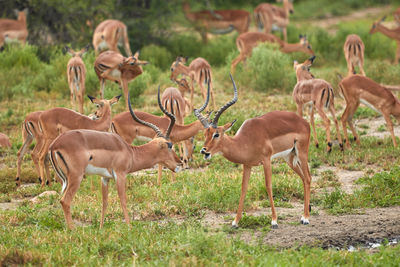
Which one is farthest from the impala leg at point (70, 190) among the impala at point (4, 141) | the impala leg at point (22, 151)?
the impala at point (4, 141)

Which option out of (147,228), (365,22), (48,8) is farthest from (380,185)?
(365,22)

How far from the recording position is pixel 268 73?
12.5 m

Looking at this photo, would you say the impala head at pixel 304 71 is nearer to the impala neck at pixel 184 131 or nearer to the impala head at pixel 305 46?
the impala neck at pixel 184 131

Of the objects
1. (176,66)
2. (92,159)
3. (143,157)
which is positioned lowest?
(176,66)

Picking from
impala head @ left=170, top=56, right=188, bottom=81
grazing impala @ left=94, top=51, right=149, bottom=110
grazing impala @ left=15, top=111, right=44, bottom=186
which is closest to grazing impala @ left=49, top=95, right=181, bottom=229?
grazing impala @ left=15, top=111, right=44, bottom=186

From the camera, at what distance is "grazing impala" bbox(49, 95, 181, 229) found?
553cm

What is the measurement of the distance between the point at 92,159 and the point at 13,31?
9.77m

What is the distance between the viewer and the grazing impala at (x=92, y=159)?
5.53m

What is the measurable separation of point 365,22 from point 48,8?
9.83m

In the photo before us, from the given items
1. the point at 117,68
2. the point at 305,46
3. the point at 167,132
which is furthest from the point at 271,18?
the point at 167,132

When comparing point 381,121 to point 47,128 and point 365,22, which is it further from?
point 365,22

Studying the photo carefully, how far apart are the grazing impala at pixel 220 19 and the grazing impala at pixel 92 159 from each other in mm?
11973

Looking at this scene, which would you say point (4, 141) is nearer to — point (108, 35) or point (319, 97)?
point (319, 97)

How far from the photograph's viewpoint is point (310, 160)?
332 inches
